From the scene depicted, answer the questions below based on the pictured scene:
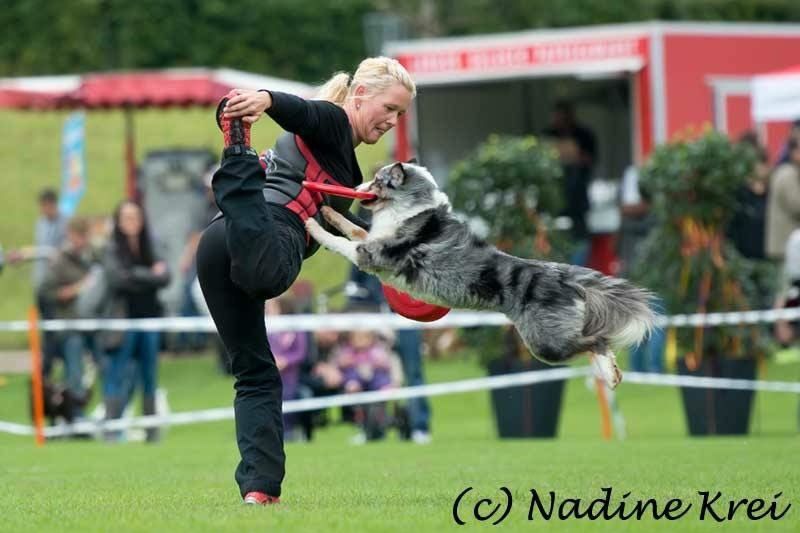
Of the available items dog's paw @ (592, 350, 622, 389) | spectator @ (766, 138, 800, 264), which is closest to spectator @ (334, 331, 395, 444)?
spectator @ (766, 138, 800, 264)

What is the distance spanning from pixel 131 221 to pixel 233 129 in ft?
27.7

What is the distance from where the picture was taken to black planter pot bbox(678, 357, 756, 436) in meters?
13.6

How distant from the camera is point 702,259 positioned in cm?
1398

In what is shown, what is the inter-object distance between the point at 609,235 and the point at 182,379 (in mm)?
5553

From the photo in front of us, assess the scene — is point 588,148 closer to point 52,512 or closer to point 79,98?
point 79,98

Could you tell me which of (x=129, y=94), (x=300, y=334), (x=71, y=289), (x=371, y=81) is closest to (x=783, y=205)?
(x=300, y=334)

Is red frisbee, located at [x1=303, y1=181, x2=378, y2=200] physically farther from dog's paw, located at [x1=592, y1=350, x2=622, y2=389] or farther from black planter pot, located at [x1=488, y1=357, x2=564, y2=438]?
black planter pot, located at [x1=488, y1=357, x2=564, y2=438]

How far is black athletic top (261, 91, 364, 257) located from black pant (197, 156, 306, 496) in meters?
0.09

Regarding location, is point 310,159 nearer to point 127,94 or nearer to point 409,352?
point 409,352

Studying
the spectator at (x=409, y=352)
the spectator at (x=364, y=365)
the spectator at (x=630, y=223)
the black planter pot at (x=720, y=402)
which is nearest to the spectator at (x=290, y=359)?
the spectator at (x=364, y=365)

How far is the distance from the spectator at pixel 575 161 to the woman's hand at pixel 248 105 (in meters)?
12.3

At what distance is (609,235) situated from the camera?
70.0 ft

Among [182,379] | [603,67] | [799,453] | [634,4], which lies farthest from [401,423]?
[634,4]

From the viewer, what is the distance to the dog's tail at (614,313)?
7.08m
